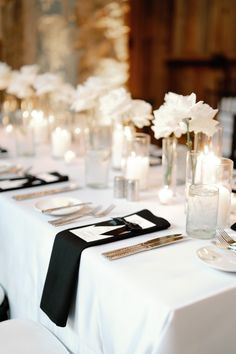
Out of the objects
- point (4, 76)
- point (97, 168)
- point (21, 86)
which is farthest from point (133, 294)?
point (4, 76)

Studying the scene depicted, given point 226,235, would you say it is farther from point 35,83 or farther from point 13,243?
point 35,83

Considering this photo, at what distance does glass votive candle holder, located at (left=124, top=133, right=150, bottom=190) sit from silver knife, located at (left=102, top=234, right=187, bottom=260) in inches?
19.2

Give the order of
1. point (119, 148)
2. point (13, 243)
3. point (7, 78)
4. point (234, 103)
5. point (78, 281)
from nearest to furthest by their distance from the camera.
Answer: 1. point (78, 281)
2. point (13, 243)
3. point (119, 148)
4. point (7, 78)
5. point (234, 103)

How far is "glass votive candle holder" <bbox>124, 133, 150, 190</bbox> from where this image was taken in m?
1.83

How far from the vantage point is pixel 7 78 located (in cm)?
306

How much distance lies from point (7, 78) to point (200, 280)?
2332mm

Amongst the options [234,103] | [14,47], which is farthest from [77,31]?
[234,103]

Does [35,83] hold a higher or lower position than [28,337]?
higher

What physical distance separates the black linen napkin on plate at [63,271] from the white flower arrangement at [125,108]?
2.39 ft

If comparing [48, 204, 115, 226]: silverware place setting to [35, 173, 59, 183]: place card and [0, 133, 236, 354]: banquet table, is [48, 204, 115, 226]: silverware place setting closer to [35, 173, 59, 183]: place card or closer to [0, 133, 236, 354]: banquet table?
[0, 133, 236, 354]: banquet table

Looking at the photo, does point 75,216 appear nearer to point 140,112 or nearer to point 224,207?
point 224,207

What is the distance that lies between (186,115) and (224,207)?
11.8 inches

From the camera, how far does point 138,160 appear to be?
5.99 ft

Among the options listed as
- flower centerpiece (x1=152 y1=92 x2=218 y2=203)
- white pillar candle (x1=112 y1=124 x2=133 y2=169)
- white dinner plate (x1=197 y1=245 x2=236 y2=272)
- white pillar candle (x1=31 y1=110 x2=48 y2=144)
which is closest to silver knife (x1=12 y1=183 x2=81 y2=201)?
white pillar candle (x1=112 y1=124 x2=133 y2=169)
